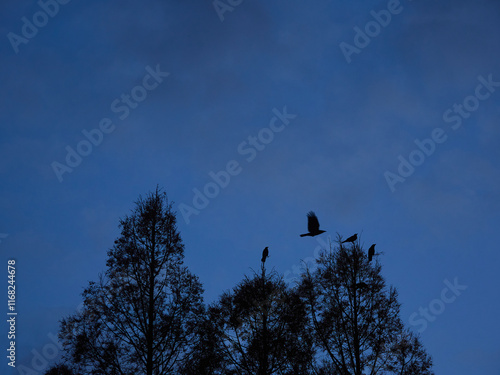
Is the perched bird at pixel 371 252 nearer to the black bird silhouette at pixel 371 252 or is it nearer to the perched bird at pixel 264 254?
the black bird silhouette at pixel 371 252

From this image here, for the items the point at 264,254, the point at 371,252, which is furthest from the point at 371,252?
the point at 264,254

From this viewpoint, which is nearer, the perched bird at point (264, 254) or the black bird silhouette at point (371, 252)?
the black bird silhouette at point (371, 252)

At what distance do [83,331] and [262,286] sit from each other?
861 cm

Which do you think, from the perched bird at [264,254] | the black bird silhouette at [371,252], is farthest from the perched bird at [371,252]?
the perched bird at [264,254]

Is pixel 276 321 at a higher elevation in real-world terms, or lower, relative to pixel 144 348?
higher

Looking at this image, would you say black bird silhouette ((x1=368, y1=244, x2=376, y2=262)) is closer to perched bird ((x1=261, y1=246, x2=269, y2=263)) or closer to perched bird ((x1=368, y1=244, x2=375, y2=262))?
perched bird ((x1=368, y1=244, x2=375, y2=262))

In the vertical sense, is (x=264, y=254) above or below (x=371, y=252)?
above

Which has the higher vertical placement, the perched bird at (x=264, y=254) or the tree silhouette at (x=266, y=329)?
the perched bird at (x=264, y=254)

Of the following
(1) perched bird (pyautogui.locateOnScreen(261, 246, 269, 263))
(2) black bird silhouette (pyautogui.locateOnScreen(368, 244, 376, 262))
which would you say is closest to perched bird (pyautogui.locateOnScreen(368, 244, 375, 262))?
(2) black bird silhouette (pyautogui.locateOnScreen(368, 244, 376, 262))

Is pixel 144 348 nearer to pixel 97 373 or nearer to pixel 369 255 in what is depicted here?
pixel 97 373

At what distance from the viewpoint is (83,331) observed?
64.2ft

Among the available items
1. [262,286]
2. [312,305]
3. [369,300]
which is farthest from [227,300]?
[369,300]

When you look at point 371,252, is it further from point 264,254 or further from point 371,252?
point 264,254

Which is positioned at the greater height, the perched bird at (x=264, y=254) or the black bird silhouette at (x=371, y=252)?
the perched bird at (x=264, y=254)
